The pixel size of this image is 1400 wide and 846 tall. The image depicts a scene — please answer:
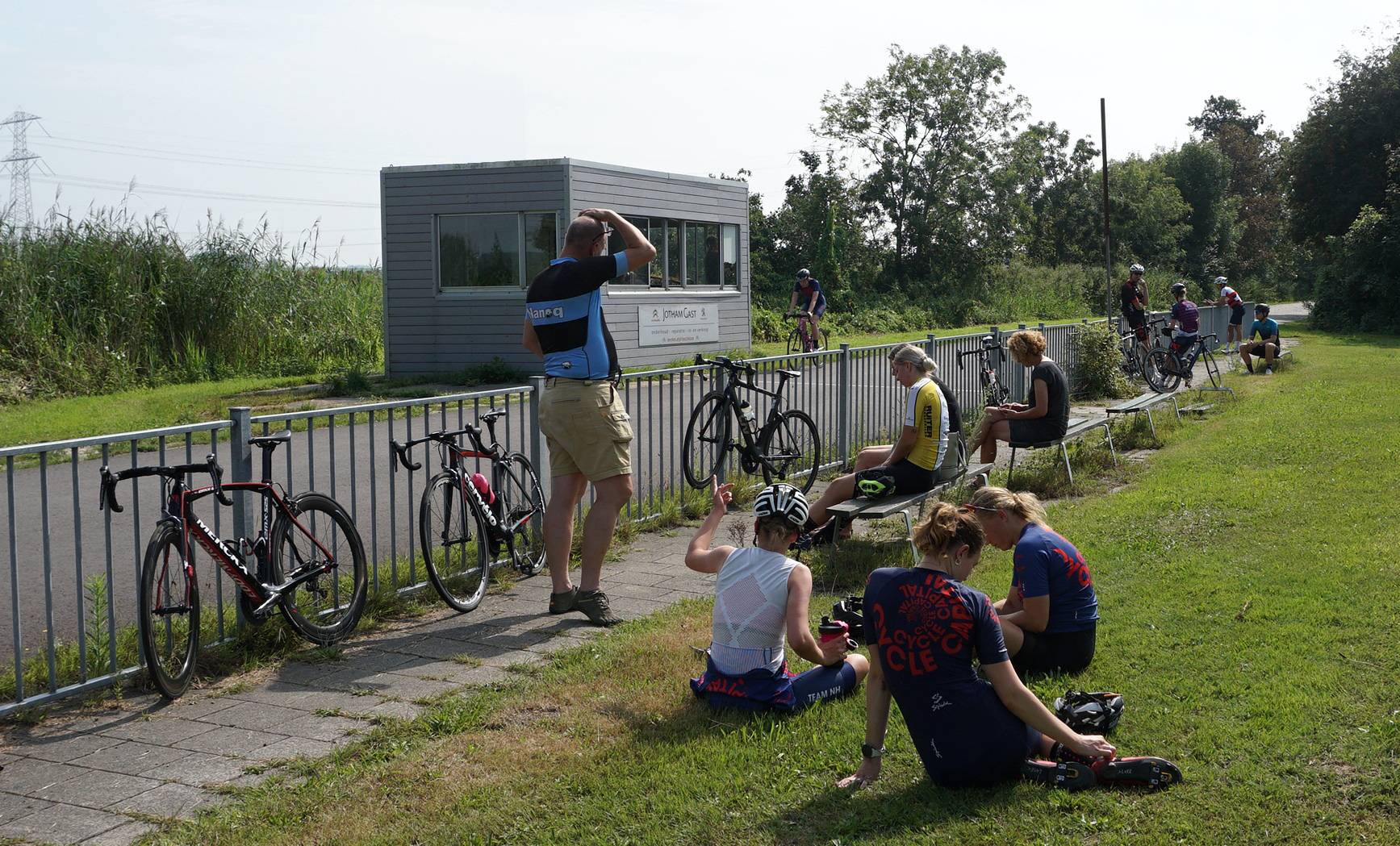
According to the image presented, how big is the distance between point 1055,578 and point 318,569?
11.6 ft

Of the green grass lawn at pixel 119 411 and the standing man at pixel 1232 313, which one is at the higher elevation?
the standing man at pixel 1232 313

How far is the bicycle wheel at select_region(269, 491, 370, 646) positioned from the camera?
20.4ft

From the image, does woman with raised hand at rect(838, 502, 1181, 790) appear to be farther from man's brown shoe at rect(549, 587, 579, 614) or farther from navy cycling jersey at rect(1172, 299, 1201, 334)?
navy cycling jersey at rect(1172, 299, 1201, 334)

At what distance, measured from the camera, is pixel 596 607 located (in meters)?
6.91

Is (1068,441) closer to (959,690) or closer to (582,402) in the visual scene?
(582,402)

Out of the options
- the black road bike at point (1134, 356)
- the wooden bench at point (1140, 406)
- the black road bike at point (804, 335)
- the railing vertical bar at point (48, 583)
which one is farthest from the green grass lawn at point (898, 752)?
the black road bike at point (804, 335)

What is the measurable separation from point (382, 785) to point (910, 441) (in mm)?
4932

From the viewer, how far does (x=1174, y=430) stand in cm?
1477

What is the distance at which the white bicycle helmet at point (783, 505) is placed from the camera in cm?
521

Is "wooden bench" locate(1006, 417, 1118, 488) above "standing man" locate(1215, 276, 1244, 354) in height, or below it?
below

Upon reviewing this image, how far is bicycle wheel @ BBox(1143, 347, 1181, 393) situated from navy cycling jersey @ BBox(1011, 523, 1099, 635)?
47.8 ft

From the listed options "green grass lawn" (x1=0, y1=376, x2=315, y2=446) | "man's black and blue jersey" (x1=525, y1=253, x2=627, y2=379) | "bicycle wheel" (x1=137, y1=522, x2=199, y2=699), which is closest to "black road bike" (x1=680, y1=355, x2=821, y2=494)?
"man's black and blue jersey" (x1=525, y1=253, x2=627, y2=379)

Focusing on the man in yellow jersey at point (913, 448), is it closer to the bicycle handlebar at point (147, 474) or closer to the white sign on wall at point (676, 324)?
the bicycle handlebar at point (147, 474)

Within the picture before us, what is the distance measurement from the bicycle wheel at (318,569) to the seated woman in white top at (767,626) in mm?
2141
